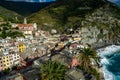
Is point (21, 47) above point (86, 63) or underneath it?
underneath

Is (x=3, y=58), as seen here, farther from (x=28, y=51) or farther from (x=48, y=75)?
(x=48, y=75)

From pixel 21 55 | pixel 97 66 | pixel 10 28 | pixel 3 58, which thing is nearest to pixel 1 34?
pixel 10 28

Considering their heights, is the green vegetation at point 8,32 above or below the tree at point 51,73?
below

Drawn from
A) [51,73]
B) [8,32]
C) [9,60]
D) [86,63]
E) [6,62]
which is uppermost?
[51,73]

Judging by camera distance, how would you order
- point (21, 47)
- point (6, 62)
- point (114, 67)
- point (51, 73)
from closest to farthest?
point (51, 73) → point (6, 62) → point (114, 67) → point (21, 47)

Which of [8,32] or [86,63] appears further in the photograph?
[8,32]

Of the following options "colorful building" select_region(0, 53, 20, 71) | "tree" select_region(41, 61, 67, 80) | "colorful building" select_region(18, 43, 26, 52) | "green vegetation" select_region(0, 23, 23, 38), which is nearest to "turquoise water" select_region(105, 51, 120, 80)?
"tree" select_region(41, 61, 67, 80)

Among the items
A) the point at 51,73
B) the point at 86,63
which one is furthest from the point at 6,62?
the point at 51,73

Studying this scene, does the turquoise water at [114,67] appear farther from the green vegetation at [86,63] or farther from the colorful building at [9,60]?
the colorful building at [9,60]

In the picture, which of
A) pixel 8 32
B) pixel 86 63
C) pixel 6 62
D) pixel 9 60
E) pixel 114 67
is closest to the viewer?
pixel 86 63

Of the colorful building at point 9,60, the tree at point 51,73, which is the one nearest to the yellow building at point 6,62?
the colorful building at point 9,60

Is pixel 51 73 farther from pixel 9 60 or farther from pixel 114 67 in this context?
pixel 114 67
